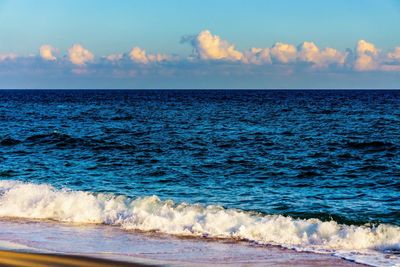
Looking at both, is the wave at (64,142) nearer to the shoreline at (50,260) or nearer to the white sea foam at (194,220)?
the white sea foam at (194,220)

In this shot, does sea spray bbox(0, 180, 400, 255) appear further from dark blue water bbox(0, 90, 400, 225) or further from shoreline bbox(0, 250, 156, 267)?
shoreline bbox(0, 250, 156, 267)

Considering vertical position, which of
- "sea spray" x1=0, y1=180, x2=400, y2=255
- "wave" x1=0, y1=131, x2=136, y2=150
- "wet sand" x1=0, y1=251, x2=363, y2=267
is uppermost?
"wet sand" x1=0, y1=251, x2=363, y2=267

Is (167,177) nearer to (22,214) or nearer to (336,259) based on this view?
(22,214)

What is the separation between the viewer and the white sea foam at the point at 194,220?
12898 mm

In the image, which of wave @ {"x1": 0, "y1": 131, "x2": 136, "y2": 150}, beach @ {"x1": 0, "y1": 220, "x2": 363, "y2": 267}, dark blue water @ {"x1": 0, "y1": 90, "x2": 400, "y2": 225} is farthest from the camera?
wave @ {"x1": 0, "y1": 131, "x2": 136, "y2": 150}

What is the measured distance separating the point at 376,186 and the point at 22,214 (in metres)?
11.7

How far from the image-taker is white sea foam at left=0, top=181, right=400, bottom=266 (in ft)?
42.3

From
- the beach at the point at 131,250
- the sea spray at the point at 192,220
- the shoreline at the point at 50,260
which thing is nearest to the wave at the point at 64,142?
the sea spray at the point at 192,220

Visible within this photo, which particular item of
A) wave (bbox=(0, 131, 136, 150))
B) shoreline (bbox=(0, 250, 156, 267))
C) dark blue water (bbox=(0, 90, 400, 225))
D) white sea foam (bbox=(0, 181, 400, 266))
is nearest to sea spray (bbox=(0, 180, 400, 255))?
white sea foam (bbox=(0, 181, 400, 266))

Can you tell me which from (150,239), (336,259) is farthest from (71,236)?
(336,259)

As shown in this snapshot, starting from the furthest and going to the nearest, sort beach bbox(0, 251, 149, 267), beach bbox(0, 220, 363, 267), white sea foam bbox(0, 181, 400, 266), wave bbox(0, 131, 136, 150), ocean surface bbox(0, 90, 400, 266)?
wave bbox(0, 131, 136, 150), ocean surface bbox(0, 90, 400, 266), white sea foam bbox(0, 181, 400, 266), beach bbox(0, 220, 363, 267), beach bbox(0, 251, 149, 267)

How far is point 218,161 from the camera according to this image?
2642 cm

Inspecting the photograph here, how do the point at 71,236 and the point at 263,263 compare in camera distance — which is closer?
the point at 263,263

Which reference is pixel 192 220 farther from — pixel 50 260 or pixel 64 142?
pixel 64 142
